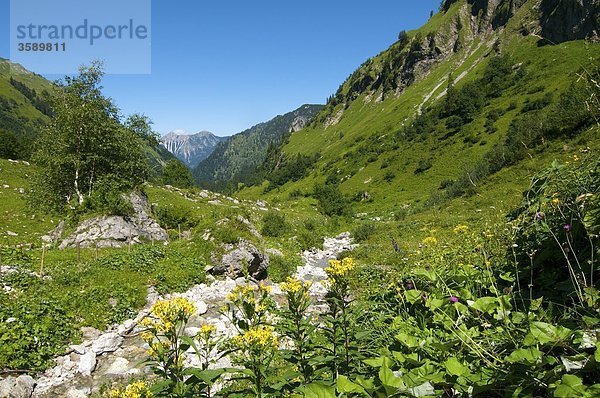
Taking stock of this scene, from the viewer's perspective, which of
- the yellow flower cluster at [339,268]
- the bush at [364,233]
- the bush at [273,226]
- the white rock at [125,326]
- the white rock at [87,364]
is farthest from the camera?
the bush at [364,233]

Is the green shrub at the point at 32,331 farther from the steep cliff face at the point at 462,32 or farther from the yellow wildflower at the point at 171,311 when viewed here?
the steep cliff face at the point at 462,32

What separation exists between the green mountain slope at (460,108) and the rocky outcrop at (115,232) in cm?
3068

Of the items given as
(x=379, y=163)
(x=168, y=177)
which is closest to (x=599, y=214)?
(x=168, y=177)

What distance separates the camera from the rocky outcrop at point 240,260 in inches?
640

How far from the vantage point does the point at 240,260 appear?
16422 mm

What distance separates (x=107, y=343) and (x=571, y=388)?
10923 millimetres

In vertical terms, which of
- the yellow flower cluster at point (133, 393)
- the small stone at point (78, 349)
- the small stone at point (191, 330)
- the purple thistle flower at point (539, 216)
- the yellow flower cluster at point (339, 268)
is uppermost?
the purple thistle flower at point (539, 216)

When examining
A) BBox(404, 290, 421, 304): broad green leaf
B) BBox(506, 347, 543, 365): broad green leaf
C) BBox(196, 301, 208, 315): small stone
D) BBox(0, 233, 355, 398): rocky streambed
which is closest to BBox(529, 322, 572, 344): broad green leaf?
BBox(506, 347, 543, 365): broad green leaf

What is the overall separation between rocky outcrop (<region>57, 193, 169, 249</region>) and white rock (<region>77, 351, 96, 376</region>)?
12072 millimetres

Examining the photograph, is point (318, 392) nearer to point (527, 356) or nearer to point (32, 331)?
point (527, 356)

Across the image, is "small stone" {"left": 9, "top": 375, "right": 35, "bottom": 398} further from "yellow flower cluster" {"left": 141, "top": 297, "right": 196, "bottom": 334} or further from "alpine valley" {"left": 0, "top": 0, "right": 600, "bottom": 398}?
"yellow flower cluster" {"left": 141, "top": 297, "right": 196, "bottom": 334}

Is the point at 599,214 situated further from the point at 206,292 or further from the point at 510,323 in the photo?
the point at 206,292

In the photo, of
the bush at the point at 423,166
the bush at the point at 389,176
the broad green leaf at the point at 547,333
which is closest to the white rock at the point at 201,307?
the broad green leaf at the point at 547,333

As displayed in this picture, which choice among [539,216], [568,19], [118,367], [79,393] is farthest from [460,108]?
[79,393]
